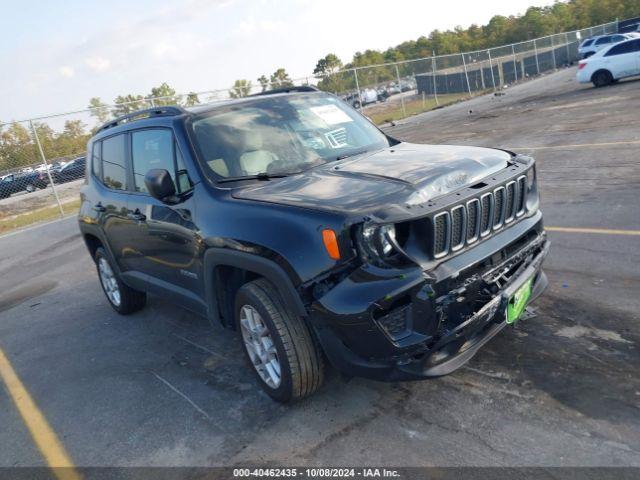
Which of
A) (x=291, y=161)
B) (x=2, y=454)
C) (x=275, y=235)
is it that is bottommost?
(x=2, y=454)

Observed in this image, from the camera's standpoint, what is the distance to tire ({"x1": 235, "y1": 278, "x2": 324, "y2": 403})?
11.0 ft

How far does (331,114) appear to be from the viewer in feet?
15.8

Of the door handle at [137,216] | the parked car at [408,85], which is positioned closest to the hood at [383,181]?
the door handle at [137,216]

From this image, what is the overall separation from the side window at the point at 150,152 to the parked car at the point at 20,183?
1744 cm


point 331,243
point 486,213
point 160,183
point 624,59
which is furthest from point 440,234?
point 624,59

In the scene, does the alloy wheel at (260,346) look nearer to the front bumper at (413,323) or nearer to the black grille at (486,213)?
the front bumper at (413,323)

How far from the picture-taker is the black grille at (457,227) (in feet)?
10.2

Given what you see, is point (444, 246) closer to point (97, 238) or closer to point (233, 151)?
point (233, 151)

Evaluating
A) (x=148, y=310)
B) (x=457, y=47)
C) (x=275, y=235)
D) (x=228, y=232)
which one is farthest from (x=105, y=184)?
(x=457, y=47)

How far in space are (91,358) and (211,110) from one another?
252 cm

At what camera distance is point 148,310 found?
612cm

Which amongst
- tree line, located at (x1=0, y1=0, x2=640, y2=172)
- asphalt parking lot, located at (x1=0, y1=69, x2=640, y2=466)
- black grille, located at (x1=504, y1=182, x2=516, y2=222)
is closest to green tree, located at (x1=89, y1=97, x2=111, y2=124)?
tree line, located at (x1=0, y1=0, x2=640, y2=172)

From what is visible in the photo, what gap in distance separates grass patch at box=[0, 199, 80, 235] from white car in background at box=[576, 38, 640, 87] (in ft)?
62.8

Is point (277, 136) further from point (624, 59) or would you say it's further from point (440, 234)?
point (624, 59)
